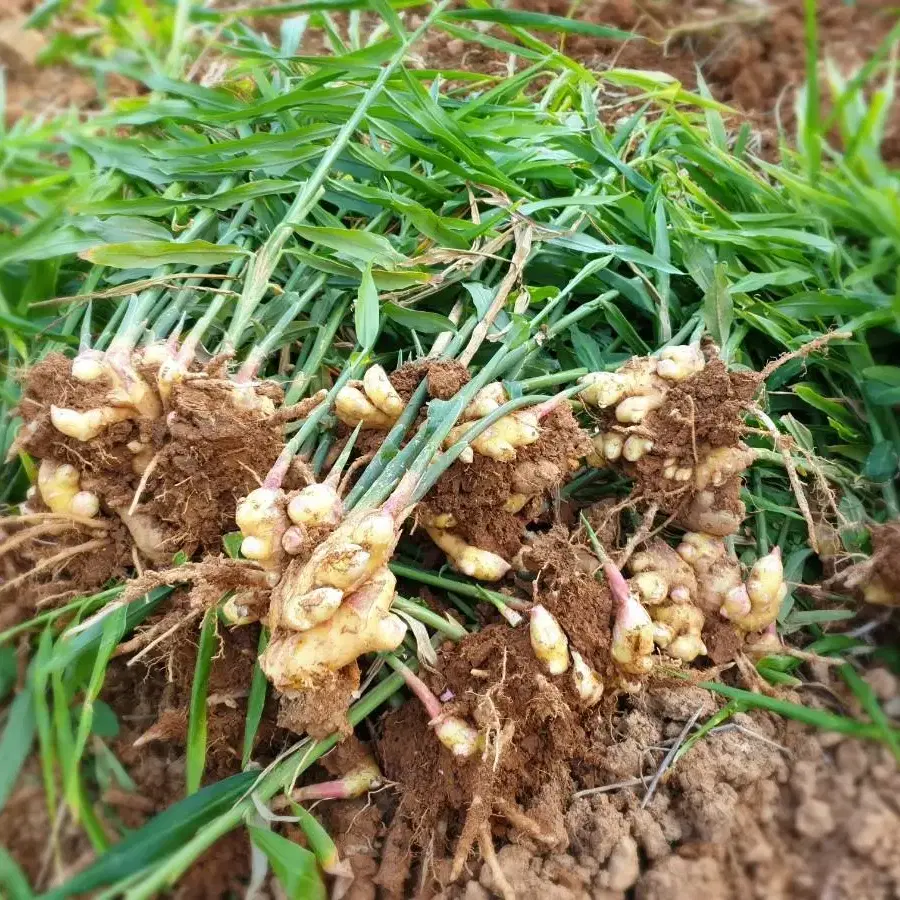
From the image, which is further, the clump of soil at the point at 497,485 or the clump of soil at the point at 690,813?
the clump of soil at the point at 497,485

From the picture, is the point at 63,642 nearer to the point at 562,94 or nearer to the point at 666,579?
the point at 666,579

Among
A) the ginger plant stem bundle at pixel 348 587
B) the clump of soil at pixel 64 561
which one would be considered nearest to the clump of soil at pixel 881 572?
the ginger plant stem bundle at pixel 348 587

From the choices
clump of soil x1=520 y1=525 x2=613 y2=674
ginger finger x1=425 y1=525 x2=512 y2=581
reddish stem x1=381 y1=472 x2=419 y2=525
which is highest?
reddish stem x1=381 y1=472 x2=419 y2=525

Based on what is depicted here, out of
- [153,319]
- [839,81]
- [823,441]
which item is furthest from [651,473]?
[839,81]

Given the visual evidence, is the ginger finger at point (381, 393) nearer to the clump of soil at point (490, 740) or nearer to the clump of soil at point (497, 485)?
the clump of soil at point (497, 485)

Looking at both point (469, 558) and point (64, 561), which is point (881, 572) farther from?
point (64, 561)

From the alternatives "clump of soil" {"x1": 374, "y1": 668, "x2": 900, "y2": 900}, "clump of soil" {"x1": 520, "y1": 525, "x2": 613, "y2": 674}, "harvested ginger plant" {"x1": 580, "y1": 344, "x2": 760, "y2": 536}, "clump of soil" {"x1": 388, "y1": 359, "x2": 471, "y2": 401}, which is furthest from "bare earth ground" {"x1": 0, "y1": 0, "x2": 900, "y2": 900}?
"clump of soil" {"x1": 388, "y1": 359, "x2": 471, "y2": 401}

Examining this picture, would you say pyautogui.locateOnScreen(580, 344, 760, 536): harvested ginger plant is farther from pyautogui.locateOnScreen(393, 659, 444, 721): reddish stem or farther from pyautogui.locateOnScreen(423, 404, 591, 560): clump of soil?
pyautogui.locateOnScreen(393, 659, 444, 721): reddish stem
